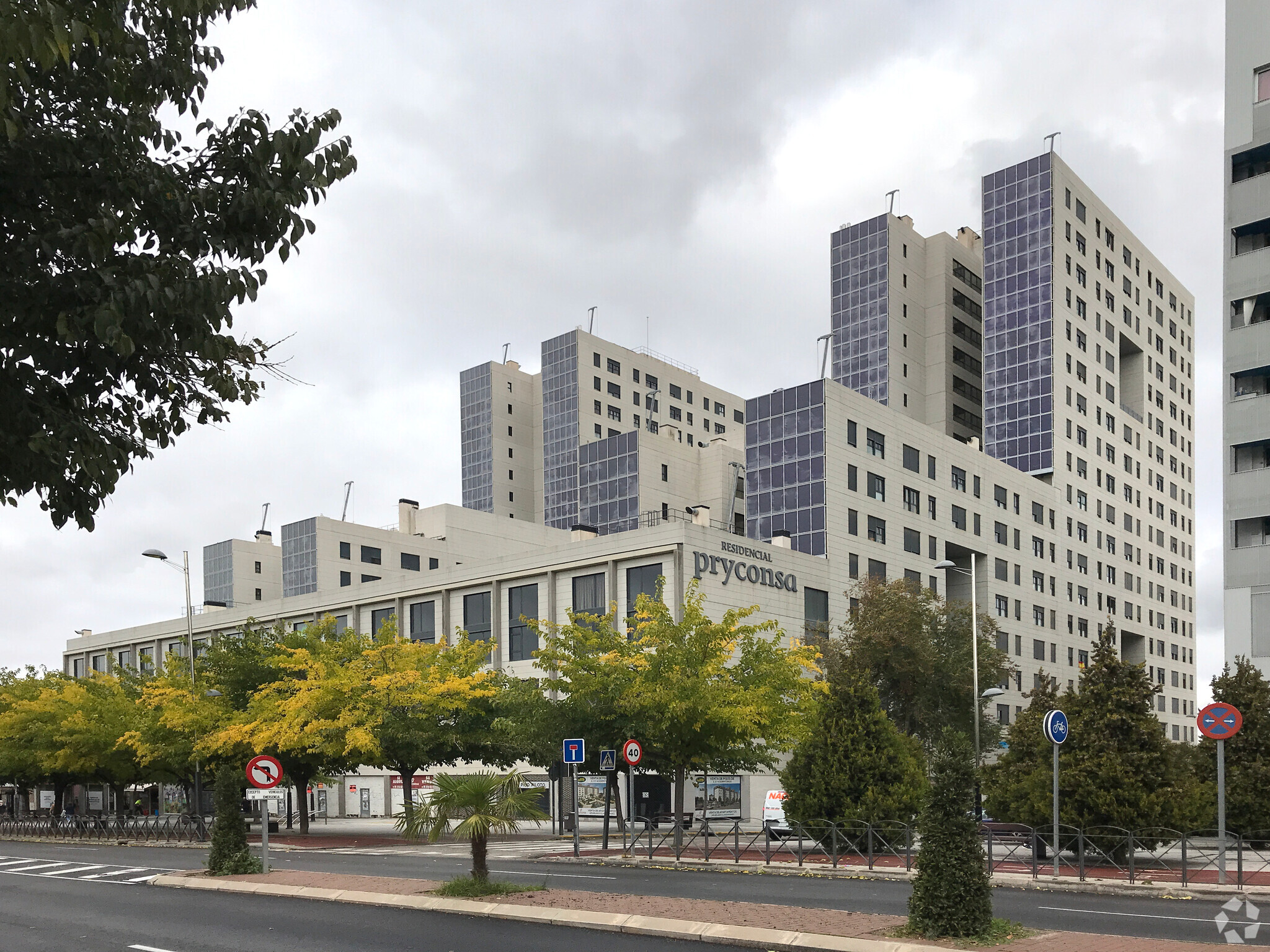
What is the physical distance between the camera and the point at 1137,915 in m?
19.0

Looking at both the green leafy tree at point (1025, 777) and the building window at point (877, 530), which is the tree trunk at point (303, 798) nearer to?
the green leafy tree at point (1025, 777)

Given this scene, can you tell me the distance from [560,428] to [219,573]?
3732cm

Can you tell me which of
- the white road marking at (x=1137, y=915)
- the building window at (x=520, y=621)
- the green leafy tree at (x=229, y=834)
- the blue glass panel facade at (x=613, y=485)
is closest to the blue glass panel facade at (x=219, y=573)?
the blue glass panel facade at (x=613, y=485)

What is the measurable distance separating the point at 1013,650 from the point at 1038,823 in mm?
56618

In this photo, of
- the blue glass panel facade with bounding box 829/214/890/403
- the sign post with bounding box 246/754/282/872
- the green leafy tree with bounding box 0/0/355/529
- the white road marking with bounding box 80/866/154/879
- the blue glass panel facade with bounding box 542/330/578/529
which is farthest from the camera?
the blue glass panel facade with bounding box 542/330/578/529

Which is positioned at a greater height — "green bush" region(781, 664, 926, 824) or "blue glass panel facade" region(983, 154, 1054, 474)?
"blue glass panel facade" region(983, 154, 1054, 474)

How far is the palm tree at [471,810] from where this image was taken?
776 inches

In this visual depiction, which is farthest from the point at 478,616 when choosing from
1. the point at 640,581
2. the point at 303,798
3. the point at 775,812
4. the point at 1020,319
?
the point at 1020,319

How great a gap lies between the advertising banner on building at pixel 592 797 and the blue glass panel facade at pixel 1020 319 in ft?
158

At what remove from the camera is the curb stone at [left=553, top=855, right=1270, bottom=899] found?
2231 centimetres

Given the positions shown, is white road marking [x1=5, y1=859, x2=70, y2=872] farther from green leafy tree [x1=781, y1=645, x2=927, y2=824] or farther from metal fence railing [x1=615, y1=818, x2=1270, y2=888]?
green leafy tree [x1=781, y1=645, x2=927, y2=824]

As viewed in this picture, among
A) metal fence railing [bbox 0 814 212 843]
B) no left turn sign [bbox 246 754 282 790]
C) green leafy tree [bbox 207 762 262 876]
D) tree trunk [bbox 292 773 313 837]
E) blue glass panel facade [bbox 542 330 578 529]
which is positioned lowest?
metal fence railing [bbox 0 814 212 843]

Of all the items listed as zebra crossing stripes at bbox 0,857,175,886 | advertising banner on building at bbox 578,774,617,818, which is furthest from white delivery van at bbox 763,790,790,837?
zebra crossing stripes at bbox 0,857,175,886

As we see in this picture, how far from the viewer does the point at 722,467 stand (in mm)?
99250
